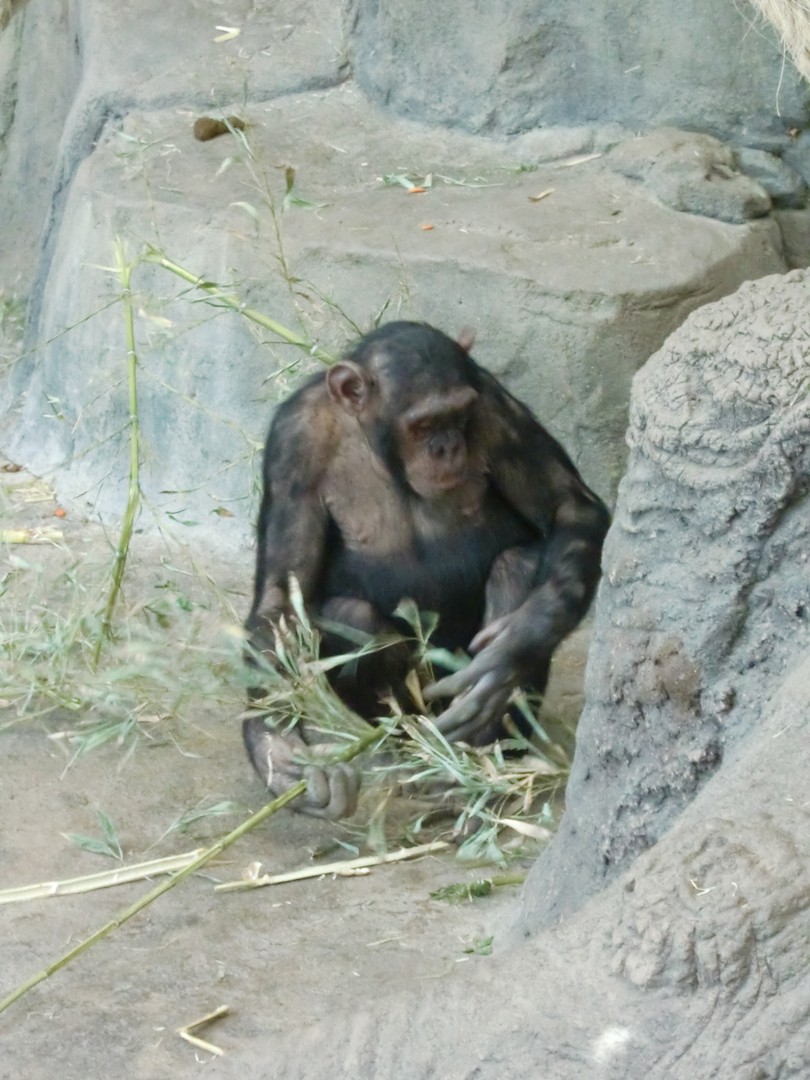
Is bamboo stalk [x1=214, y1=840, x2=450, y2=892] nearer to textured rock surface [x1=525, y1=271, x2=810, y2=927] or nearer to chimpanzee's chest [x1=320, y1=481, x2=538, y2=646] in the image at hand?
chimpanzee's chest [x1=320, y1=481, x2=538, y2=646]

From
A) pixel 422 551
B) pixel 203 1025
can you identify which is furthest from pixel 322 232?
pixel 203 1025

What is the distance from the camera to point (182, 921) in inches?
136

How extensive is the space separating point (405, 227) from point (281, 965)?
2783 mm

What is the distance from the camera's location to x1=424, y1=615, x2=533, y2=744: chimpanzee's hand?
152 inches

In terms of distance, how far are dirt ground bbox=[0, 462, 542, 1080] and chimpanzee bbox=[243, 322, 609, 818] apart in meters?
0.41

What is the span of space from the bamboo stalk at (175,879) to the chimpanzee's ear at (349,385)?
37.8 inches

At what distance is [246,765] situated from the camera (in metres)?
4.28

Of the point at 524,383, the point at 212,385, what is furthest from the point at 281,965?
the point at 212,385

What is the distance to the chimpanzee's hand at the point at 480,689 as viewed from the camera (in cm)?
387

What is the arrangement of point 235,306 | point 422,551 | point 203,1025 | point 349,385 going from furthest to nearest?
point 235,306, point 422,551, point 349,385, point 203,1025

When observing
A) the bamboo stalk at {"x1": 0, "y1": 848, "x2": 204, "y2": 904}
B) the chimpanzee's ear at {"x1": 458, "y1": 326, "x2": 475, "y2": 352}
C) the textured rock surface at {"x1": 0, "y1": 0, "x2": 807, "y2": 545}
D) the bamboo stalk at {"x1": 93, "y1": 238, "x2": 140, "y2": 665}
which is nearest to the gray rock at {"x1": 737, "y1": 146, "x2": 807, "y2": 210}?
the textured rock surface at {"x1": 0, "y1": 0, "x2": 807, "y2": 545}

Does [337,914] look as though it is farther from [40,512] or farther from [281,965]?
[40,512]

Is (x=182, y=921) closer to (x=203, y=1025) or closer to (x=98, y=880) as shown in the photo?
(x=98, y=880)

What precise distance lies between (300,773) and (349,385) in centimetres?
105
